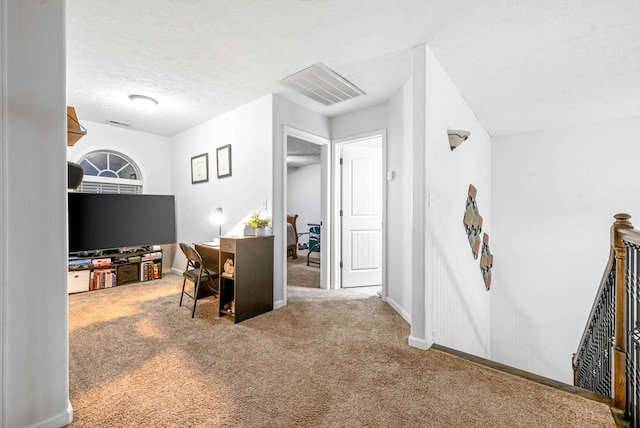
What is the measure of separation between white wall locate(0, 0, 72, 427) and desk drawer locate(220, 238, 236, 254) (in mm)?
1400

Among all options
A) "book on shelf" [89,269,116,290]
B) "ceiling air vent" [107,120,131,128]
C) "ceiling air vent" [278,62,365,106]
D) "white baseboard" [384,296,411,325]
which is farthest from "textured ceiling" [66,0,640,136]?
"white baseboard" [384,296,411,325]

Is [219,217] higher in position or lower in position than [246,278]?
higher

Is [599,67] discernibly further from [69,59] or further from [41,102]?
[69,59]

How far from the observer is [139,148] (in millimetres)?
4801

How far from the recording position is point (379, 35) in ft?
7.04

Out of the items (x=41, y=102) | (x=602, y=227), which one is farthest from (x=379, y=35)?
(x=602, y=227)

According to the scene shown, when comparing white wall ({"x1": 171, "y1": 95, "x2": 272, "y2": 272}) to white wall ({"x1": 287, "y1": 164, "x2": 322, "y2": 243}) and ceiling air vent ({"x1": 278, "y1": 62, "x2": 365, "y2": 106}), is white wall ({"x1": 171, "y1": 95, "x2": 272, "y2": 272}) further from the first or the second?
white wall ({"x1": 287, "y1": 164, "x2": 322, "y2": 243})

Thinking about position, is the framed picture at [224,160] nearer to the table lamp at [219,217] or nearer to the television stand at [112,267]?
the table lamp at [219,217]

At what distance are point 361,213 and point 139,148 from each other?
3.97 m

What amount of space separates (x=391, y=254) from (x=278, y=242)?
4.49 feet

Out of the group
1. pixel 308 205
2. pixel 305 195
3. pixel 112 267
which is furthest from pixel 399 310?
pixel 305 195

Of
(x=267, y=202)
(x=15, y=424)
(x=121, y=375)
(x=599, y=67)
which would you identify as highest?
(x=599, y=67)

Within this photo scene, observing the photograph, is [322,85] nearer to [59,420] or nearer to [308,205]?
[59,420]

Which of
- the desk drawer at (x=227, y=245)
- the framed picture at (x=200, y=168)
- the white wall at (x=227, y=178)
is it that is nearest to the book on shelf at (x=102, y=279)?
the white wall at (x=227, y=178)
